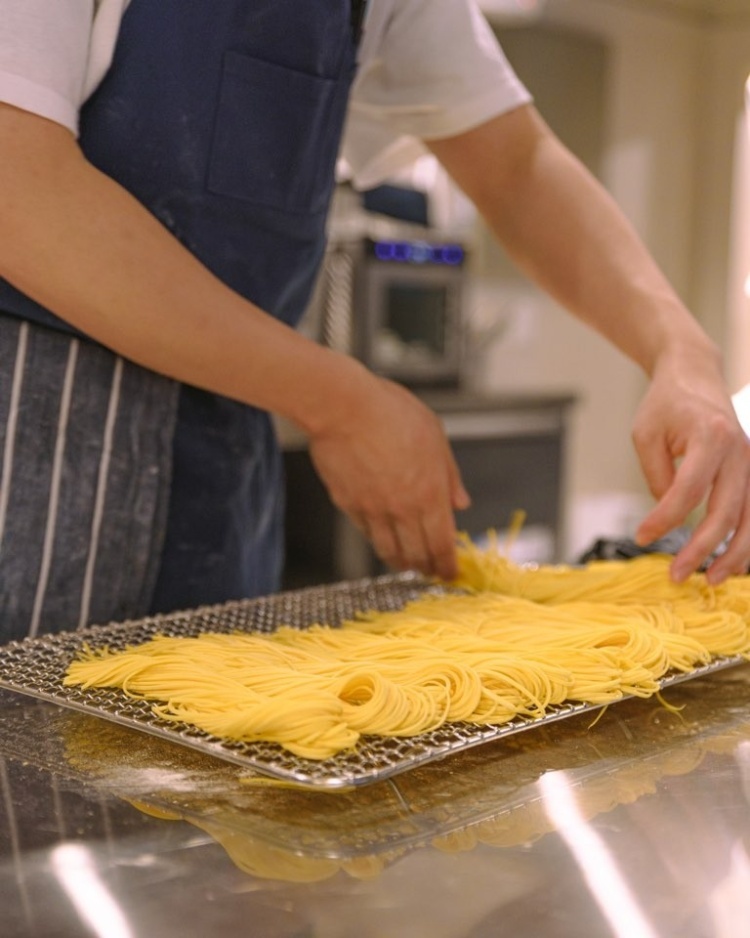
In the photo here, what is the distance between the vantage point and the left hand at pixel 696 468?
3.49 feet

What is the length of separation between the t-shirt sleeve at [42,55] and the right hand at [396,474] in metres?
0.37

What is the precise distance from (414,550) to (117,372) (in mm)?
342

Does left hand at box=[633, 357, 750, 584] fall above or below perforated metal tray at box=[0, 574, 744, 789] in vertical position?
above

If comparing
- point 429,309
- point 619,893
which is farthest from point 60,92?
point 429,309

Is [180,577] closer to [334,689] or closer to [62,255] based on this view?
[62,255]

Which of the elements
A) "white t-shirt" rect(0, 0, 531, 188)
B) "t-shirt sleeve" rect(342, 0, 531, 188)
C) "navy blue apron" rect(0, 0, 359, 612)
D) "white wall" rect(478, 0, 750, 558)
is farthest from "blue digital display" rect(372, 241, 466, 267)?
"navy blue apron" rect(0, 0, 359, 612)

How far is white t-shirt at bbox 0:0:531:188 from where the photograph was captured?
1034 millimetres

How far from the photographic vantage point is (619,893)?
0.54 m

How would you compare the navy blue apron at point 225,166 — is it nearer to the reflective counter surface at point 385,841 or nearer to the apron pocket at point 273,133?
the apron pocket at point 273,133

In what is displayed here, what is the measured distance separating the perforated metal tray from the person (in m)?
0.14

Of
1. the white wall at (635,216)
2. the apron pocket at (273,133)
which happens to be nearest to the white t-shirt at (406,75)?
the apron pocket at (273,133)

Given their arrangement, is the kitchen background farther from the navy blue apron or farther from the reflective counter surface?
the reflective counter surface

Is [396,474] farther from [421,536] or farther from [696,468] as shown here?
[696,468]

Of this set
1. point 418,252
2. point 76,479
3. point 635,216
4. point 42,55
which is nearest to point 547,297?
point 635,216
